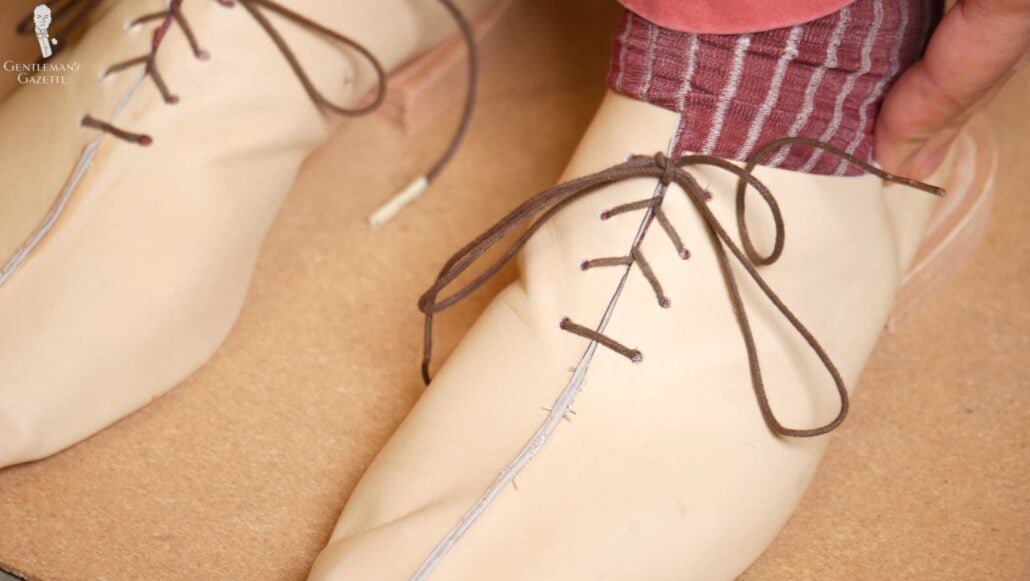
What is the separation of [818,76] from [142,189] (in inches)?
18.4

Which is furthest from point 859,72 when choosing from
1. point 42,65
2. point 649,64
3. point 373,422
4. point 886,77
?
point 42,65

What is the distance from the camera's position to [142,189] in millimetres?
794

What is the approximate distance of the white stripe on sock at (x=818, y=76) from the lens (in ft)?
2.36

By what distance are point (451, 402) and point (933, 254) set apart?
414 millimetres

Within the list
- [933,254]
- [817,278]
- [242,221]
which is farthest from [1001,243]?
[242,221]

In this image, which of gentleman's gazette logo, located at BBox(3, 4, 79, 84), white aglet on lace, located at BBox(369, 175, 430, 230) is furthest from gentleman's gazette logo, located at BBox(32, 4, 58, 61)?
white aglet on lace, located at BBox(369, 175, 430, 230)

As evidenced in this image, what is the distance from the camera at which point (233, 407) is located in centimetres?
82

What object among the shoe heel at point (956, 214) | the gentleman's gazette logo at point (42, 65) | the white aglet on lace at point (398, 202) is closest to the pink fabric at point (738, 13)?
the shoe heel at point (956, 214)

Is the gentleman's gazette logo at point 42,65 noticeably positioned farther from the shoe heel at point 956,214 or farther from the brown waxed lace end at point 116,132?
the shoe heel at point 956,214

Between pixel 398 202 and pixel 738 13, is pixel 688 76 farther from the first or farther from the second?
pixel 398 202

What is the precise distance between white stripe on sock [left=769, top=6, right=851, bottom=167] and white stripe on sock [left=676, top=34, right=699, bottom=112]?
0.07 metres

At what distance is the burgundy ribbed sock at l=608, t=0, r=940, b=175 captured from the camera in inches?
28.1

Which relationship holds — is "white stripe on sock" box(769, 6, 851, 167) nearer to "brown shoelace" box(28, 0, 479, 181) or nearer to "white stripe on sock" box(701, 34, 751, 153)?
"white stripe on sock" box(701, 34, 751, 153)

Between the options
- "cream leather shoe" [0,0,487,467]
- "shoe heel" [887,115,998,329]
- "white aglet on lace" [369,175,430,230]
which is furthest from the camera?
"white aglet on lace" [369,175,430,230]
